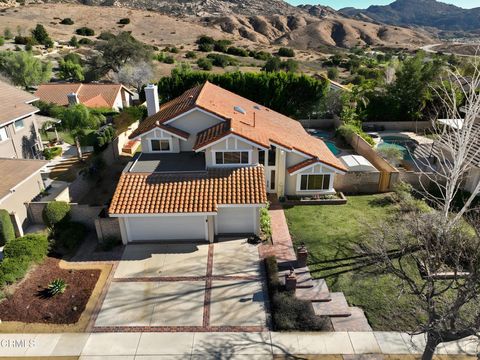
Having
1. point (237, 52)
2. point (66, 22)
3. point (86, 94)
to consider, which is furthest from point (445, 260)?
point (66, 22)

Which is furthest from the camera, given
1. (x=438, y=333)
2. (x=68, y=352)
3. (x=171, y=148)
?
(x=171, y=148)

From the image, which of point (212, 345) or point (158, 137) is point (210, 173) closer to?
point (158, 137)

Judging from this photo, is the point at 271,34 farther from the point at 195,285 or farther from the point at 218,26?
the point at 195,285

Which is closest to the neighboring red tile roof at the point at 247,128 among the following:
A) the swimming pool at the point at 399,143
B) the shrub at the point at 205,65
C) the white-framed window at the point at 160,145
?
the white-framed window at the point at 160,145

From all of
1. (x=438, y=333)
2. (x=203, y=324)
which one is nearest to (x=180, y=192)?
(x=203, y=324)

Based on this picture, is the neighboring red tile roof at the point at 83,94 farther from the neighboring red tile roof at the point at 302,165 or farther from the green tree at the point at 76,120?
the neighboring red tile roof at the point at 302,165

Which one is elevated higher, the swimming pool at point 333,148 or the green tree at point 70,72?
the green tree at point 70,72

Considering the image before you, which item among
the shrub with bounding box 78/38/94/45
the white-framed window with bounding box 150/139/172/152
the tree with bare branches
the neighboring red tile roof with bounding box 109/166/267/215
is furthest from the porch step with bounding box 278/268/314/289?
the shrub with bounding box 78/38/94/45
